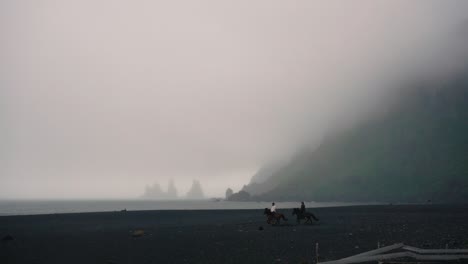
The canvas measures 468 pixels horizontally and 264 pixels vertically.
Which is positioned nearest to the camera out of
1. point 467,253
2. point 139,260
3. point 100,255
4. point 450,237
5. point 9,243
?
point 467,253

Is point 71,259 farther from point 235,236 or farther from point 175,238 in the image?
point 235,236

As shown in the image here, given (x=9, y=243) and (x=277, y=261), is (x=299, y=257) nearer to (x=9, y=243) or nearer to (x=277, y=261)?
(x=277, y=261)

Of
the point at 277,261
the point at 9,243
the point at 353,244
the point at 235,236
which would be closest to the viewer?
the point at 277,261

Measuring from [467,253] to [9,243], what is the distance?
3092cm

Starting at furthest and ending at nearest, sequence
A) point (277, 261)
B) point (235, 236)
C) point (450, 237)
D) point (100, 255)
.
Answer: point (235, 236)
point (450, 237)
point (100, 255)
point (277, 261)

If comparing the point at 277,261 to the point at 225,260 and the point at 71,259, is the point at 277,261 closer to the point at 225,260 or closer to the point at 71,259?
the point at 225,260

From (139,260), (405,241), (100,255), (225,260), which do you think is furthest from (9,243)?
(405,241)

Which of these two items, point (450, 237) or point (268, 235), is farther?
point (268, 235)

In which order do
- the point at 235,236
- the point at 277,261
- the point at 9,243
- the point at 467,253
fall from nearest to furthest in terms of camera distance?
the point at 467,253
the point at 277,261
the point at 9,243
the point at 235,236

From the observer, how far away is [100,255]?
82.8 feet

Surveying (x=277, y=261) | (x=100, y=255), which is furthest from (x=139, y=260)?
(x=277, y=261)

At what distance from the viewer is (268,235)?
114ft

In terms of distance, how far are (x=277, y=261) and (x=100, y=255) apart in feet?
34.9

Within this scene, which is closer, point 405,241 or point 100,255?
point 100,255
